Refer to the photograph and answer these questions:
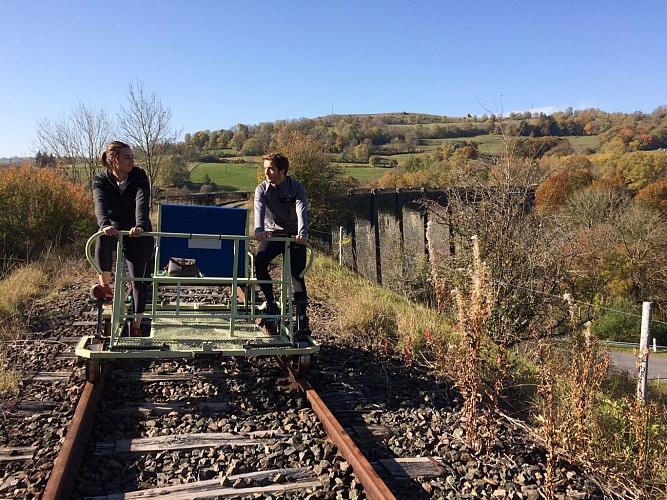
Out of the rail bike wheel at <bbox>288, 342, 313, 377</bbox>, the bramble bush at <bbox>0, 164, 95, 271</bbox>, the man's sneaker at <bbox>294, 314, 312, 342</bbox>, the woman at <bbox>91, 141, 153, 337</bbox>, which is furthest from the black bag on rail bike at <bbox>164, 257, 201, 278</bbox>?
the bramble bush at <bbox>0, 164, 95, 271</bbox>

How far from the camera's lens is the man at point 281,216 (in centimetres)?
536

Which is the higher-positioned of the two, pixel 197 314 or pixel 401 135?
pixel 401 135

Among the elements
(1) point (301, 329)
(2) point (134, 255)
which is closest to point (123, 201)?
(2) point (134, 255)

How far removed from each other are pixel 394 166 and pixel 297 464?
240 ft

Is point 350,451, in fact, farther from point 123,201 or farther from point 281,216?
point 123,201

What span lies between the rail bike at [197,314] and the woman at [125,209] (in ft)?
0.42

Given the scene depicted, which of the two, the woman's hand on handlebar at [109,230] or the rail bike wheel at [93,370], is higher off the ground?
Answer: the woman's hand on handlebar at [109,230]

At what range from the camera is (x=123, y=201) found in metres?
5.20

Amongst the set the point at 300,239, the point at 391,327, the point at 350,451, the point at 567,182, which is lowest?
the point at 391,327

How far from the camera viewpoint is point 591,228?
1558 inches

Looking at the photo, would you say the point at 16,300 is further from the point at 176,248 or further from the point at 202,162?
the point at 202,162

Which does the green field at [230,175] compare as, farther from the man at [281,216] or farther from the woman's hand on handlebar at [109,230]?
the woman's hand on handlebar at [109,230]

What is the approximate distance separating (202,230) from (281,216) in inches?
45.2

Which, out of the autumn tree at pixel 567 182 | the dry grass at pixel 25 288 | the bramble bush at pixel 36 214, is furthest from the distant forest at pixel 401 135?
the dry grass at pixel 25 288
